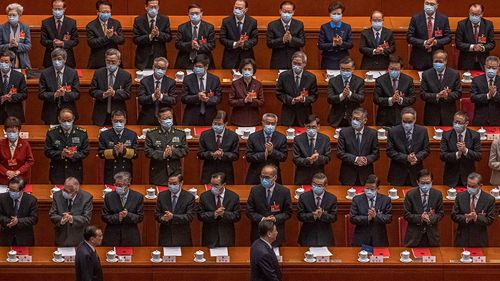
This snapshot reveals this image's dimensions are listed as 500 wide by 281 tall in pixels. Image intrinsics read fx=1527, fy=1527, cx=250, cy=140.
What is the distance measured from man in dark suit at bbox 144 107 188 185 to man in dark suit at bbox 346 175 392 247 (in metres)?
2.19

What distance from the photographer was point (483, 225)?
55.3ft

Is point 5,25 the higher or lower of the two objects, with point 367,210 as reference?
higher

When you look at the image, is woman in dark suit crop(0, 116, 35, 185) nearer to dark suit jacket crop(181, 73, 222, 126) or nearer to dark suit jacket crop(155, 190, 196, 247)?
dark suit jacket crop(155, 190, 196, 247)

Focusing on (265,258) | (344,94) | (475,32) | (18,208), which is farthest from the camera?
(475,32)

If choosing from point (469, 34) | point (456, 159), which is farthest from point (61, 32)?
point (456, 159)

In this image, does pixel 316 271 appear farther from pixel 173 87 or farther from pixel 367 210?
pixel 173 87

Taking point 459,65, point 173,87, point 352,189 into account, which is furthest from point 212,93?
point 459,65

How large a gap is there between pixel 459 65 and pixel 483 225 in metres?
3.41

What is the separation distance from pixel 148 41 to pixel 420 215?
4537 mm

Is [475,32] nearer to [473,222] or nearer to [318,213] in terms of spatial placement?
[473,222]

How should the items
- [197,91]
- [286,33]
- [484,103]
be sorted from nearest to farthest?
[197,91] < [484,103] < [286,33]

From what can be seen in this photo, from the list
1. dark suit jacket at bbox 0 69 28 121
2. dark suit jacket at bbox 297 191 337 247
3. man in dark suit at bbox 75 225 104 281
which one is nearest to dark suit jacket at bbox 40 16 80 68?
dark suit jacket at bbox 0 69 28 121

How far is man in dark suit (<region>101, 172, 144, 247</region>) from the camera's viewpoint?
16625mm

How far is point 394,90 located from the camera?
1852cm
